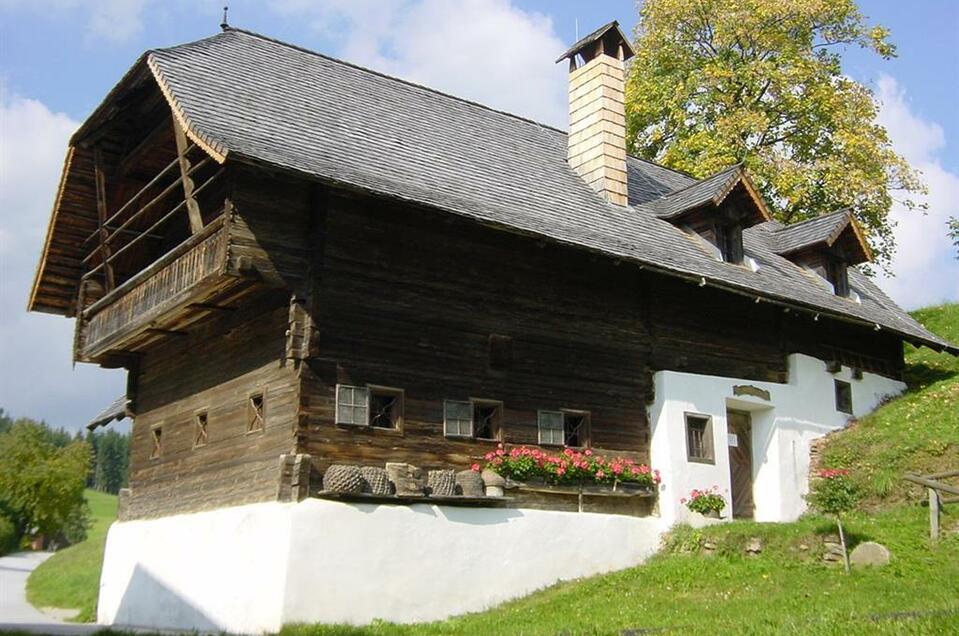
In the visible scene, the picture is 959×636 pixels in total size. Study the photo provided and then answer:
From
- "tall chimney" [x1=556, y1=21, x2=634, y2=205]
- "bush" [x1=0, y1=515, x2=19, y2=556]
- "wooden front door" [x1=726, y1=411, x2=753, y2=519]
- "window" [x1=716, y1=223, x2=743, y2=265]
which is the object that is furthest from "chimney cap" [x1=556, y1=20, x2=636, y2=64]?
"bush" [x1=0, y1=515, x2=19, y2=556]

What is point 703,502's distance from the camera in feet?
63.4

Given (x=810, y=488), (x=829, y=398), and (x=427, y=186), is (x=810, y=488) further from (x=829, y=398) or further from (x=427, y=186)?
(x=427, y=186)

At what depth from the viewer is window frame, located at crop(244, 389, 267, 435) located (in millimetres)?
16531

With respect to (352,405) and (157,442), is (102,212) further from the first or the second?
(352,405)

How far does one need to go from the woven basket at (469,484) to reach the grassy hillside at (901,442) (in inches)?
321

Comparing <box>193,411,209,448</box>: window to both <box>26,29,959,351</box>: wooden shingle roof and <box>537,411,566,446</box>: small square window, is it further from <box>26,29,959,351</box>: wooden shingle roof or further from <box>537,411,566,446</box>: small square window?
<box>537,411,566,446</box>: small square window

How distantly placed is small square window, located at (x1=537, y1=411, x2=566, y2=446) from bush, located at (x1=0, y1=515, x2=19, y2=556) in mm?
56349

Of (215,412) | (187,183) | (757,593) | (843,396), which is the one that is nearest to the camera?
(757,593)

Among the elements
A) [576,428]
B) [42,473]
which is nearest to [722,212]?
[576,428]

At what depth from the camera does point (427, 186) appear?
1744 centimetres

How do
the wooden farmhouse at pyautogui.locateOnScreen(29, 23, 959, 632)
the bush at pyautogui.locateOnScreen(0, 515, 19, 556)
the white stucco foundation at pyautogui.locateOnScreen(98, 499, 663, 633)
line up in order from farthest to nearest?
the bush at pyautogui.locateOnScreen(0, 515, 19, 556) < the wooden farmhouse at pyautogui.locateOnScreen(29, 23, 959, 632) < the white stucco foundation at pyautogui.locateOnScreen(98, 499, 663, 633)

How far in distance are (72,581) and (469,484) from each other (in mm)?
21044

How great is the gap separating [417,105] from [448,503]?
9423 mm

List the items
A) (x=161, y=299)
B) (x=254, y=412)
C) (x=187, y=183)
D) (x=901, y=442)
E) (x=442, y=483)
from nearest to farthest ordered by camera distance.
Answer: (x=442, y=483) → (x=187, y=183) → (x=254, y=412) → (x=161, y=299) → (x=901, y=442)
